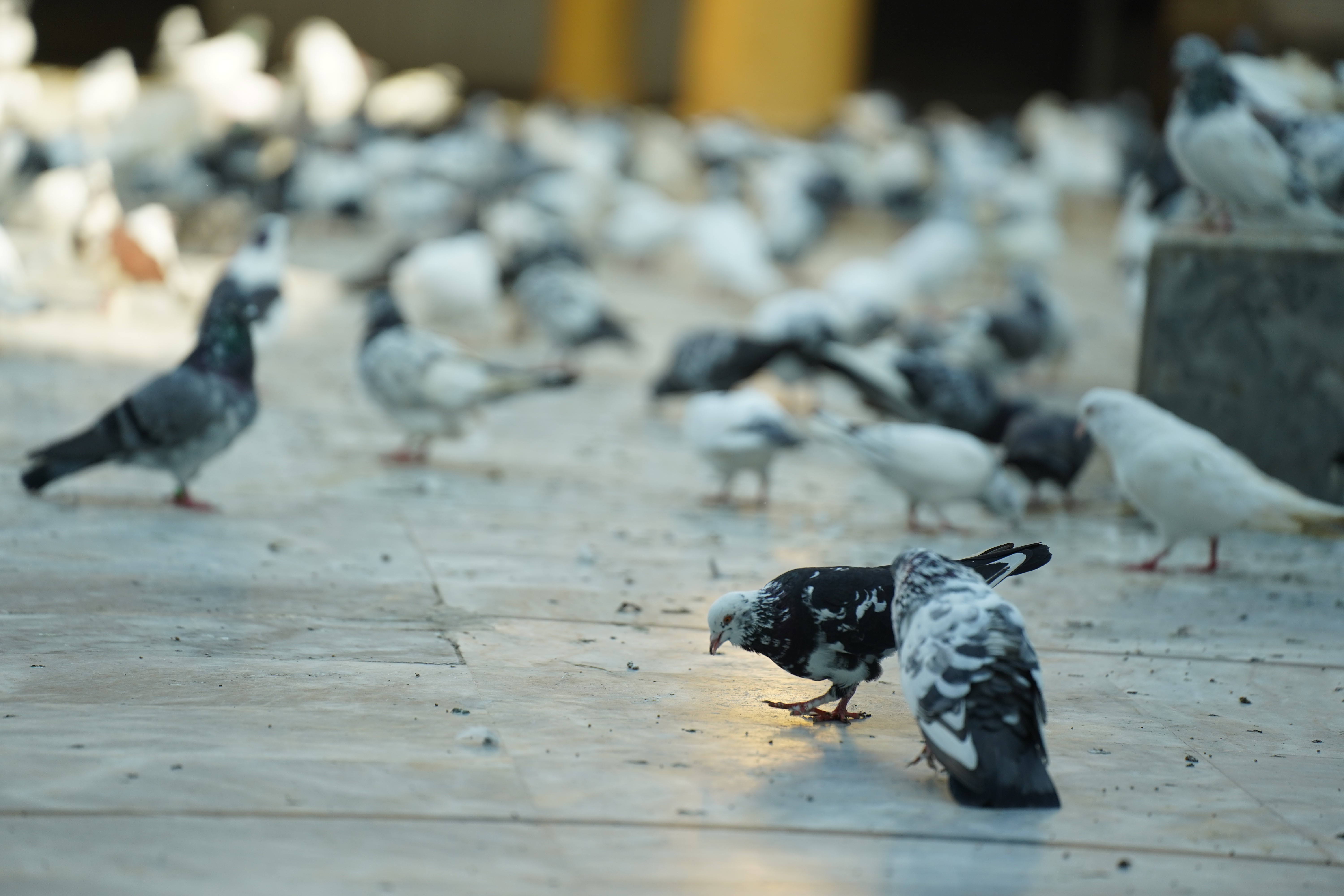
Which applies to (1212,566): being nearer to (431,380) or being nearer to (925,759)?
(925,759)

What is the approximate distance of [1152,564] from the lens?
5266 millimetres

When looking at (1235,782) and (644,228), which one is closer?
(1235,782)

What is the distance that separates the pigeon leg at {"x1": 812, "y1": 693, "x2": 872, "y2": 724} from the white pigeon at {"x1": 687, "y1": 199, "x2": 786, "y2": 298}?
26.2 ft

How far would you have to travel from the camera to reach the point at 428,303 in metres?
9.32

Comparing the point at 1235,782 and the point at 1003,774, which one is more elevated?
the point at 1003,774

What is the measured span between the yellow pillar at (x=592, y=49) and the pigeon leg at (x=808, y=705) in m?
22.9

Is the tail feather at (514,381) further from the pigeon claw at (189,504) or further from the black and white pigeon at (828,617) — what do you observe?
the black and white pigeon at (828,617)

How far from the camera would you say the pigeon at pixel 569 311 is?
28.4 ft

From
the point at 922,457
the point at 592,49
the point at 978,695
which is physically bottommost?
the point at 922,457

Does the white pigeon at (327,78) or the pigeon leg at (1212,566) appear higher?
the white pigeon at (327,78)

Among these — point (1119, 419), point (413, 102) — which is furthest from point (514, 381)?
point (413, 102)

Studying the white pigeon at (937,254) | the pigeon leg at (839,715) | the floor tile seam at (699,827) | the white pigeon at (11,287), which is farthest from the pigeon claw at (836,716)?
the white pigeon at (937,254)

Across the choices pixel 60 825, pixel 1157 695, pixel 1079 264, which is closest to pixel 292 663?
pixel 60 825

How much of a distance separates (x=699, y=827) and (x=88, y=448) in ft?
9.48
